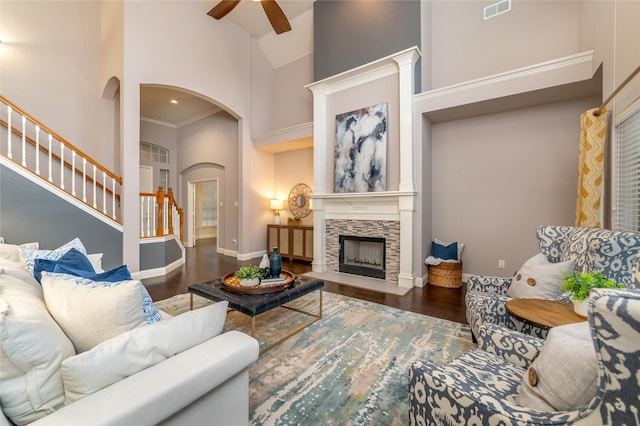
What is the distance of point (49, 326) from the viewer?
0.91 meters

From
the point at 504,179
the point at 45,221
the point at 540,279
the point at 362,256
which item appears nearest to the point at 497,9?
the point at 504,179

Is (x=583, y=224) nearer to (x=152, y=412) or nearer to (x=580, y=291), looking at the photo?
(x=580, y=291)

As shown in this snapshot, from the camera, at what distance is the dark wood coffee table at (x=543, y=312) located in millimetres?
1470

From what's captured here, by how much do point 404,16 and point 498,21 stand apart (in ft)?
4.35

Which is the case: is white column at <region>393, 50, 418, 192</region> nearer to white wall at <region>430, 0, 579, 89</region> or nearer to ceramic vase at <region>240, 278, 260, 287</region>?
white wall at <region>430, 0, 579, 89</region>

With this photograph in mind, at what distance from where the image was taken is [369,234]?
4398mm

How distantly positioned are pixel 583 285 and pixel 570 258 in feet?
2.29

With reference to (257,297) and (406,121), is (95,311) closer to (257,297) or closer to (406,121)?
(257,297)

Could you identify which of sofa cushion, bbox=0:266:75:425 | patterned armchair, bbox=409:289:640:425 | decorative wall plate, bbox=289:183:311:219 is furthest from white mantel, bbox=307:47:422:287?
sofa cushion, bbox=0:266:75:425

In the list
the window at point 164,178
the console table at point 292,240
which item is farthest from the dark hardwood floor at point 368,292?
the window at point 164,178

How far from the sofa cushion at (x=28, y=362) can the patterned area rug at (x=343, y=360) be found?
0.96m

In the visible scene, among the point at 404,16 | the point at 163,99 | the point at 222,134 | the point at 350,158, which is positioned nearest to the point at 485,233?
the point at 350,158

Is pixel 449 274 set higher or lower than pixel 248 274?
lower

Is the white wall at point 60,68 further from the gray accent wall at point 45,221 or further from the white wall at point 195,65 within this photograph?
the gray accent wall at point 45,221
